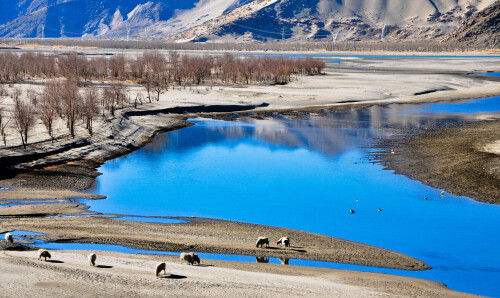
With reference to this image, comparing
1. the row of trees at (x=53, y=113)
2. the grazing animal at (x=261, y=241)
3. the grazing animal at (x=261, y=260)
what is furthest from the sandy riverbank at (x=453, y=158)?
the row of trees at (x=53, y=113)

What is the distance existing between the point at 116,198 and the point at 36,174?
534 cm

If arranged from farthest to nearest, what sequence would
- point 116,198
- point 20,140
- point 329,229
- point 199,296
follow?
point 20,140 < point 116,198 < point 329,229 < point 199,296

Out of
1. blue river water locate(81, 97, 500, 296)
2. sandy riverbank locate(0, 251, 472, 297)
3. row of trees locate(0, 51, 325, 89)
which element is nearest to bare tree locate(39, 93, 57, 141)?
blue river water locate(81, 97, 500, 296)

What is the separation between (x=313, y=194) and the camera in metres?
28.8

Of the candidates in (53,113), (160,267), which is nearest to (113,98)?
(53,113)

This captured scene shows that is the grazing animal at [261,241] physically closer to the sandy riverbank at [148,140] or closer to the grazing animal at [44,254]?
the sandy riverbank at [148,140]

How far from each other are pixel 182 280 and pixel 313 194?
13.8 m

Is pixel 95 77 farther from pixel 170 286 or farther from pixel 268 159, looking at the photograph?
pixel 170 286

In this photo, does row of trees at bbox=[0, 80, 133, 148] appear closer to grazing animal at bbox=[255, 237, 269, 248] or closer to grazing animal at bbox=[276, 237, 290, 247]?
grazing animal at bbox=[255, 237, 269, 248]

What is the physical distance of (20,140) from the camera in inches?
1398

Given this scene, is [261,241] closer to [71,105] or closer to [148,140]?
[71,105]

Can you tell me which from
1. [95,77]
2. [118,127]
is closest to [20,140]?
[118,127]

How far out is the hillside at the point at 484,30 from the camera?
7052 inches

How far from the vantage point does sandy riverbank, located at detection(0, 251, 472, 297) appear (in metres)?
14.9
